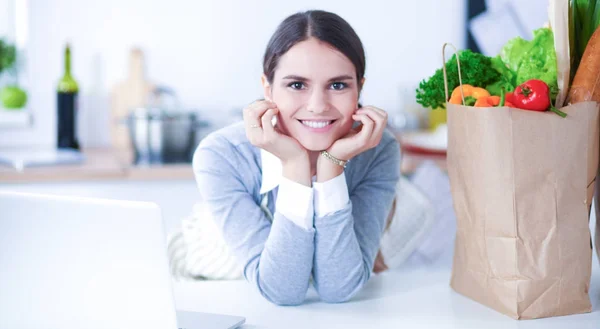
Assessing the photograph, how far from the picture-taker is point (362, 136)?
1352 millimetres

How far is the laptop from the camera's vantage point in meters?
0.94

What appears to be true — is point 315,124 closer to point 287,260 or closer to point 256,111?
point 256,111

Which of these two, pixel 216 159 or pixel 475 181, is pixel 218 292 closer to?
pixel 216 159

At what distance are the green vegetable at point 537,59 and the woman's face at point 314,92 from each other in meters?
0.27

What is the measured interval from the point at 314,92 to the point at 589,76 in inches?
16.9

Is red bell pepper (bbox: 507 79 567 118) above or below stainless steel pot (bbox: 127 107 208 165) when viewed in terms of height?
above

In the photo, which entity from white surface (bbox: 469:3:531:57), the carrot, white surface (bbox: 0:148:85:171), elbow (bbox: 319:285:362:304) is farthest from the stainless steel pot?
the carrot

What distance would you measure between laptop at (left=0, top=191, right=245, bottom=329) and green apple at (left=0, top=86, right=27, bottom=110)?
7.59 feet

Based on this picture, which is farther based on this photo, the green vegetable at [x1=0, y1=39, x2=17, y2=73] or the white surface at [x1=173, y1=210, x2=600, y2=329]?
the green vegetable at [x1=0, y1=39, x2=17, y2=73]

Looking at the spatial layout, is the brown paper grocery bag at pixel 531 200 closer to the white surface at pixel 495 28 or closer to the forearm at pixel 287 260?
the forearm at pixel 287 260

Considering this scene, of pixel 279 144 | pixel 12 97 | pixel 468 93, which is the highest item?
pixel 468 93

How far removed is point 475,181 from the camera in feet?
4.08

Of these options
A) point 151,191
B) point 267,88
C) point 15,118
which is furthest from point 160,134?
point 267,88

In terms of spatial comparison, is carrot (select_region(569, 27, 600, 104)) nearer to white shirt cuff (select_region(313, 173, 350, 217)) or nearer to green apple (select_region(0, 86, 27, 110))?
white shirt cuff (select_region(313, 173, 350, 217))
